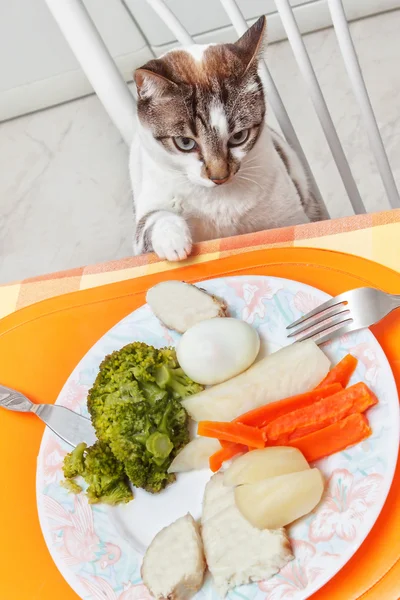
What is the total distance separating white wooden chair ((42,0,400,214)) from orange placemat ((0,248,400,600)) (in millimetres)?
336

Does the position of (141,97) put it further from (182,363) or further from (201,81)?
(182,363)

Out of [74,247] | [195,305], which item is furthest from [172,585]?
[74,247]

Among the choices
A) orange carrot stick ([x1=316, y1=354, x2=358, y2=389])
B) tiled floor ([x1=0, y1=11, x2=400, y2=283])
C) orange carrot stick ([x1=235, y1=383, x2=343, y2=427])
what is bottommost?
orange carrot stick ([x1=235, y1=383, x2=343, y2=427])

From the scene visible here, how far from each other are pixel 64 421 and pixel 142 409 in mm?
113

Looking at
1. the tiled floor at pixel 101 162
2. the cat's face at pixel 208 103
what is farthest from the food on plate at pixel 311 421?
the tiled floor at pixel 101 162

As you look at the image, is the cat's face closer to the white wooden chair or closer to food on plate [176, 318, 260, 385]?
the white wooden chair

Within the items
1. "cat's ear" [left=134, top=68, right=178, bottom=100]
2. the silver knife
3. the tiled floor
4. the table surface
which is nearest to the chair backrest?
"cat's ear" [left=134, top=68, right=178, bottom=100]

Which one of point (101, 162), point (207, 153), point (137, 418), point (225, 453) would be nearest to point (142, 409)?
point (137, 418)

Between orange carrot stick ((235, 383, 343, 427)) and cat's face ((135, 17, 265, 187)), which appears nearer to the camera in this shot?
orange carrot stick ((235, 383, 343, 427))

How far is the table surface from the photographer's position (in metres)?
0.82

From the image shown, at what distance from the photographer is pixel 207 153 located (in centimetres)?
105

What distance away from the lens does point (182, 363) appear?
758 mm

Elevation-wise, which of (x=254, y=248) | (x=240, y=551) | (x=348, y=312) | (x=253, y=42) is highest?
(x=253, y=42)

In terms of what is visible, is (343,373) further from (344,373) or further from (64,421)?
(64,421)
